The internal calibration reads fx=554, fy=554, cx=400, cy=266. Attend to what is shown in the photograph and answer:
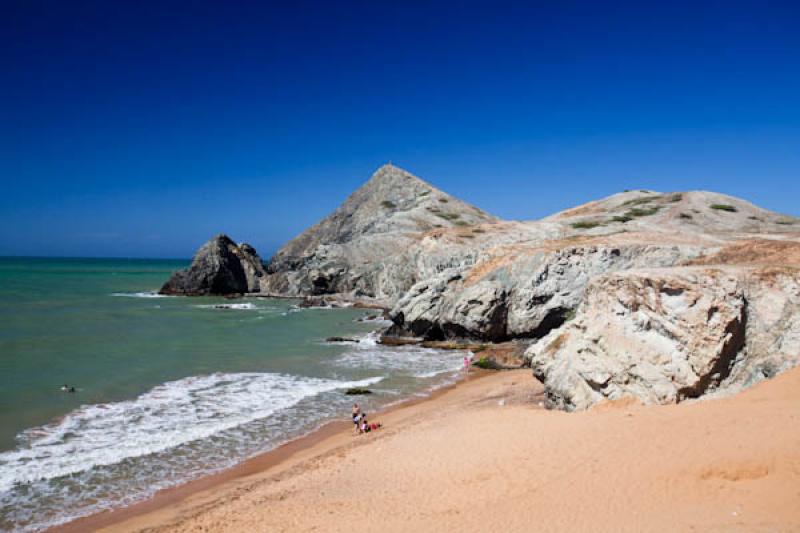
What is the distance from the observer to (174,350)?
30734mm

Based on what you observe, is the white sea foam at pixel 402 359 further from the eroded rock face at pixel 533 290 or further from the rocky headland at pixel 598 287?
the rocky headland at pixel 598 287

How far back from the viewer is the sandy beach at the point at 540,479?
8703 millimetres

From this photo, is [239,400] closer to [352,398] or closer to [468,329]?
[352,398]

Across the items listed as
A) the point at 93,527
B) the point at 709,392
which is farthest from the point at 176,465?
the point at 709,392

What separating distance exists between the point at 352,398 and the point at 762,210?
50831 mm

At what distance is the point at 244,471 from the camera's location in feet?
45.2

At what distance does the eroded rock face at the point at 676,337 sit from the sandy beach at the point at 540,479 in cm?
60

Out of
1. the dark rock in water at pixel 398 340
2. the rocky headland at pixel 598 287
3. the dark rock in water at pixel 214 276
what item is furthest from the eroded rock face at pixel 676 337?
the dark rock in water at pixel 214 276

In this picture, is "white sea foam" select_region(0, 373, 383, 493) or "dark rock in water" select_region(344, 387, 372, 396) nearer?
"white sea foam" select_region(0, 373, 383, 493)

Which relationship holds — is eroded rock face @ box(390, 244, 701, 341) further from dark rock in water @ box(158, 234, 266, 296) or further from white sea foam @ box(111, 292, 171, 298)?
white sea foam @ box(111, 292, 171, 298)

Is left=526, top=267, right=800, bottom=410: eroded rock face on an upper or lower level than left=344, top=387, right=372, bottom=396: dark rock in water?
upper

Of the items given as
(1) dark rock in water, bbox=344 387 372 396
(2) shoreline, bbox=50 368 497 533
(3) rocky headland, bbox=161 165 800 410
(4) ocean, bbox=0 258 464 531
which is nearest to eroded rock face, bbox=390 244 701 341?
(3) rocky headland, bbox=161 165 800 410

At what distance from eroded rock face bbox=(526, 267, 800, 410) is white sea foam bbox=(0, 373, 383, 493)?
10302 mm

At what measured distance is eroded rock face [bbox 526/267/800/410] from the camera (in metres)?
13.6
